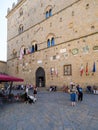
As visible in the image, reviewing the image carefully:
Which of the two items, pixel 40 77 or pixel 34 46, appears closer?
pixel 40 77

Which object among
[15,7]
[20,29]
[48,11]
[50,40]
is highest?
[15,7]

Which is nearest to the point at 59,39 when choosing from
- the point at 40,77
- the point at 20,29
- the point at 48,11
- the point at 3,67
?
the point at 48,11

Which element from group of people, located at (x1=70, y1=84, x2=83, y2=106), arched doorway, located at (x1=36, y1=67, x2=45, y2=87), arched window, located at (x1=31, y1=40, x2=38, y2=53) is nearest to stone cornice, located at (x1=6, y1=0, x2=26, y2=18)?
arched window, located at (x1=31, y1=40, x2=38, y2=53)

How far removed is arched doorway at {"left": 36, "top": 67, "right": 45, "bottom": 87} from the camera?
22.7 m

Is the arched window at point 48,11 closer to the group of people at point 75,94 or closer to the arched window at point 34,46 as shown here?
the arched window at point 34,46

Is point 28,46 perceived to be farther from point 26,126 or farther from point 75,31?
point 26,126

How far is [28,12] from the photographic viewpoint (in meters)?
27.1

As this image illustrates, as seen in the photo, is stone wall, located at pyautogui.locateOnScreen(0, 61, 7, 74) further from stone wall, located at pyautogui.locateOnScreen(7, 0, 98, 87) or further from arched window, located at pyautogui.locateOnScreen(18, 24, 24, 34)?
arched window, located at pyautogui.locateOnScreen(18, 24, 24, 34)

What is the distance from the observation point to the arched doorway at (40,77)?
22745 mm

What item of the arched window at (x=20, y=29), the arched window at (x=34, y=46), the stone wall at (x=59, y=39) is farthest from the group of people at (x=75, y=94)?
the arched window at (x=20, y=29)

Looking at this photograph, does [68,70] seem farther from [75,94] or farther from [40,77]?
[75,94]

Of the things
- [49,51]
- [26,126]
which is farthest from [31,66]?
[26,126]

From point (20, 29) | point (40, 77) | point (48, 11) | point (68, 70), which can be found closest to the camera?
point (68, 70)

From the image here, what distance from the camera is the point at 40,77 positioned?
23344 mm
